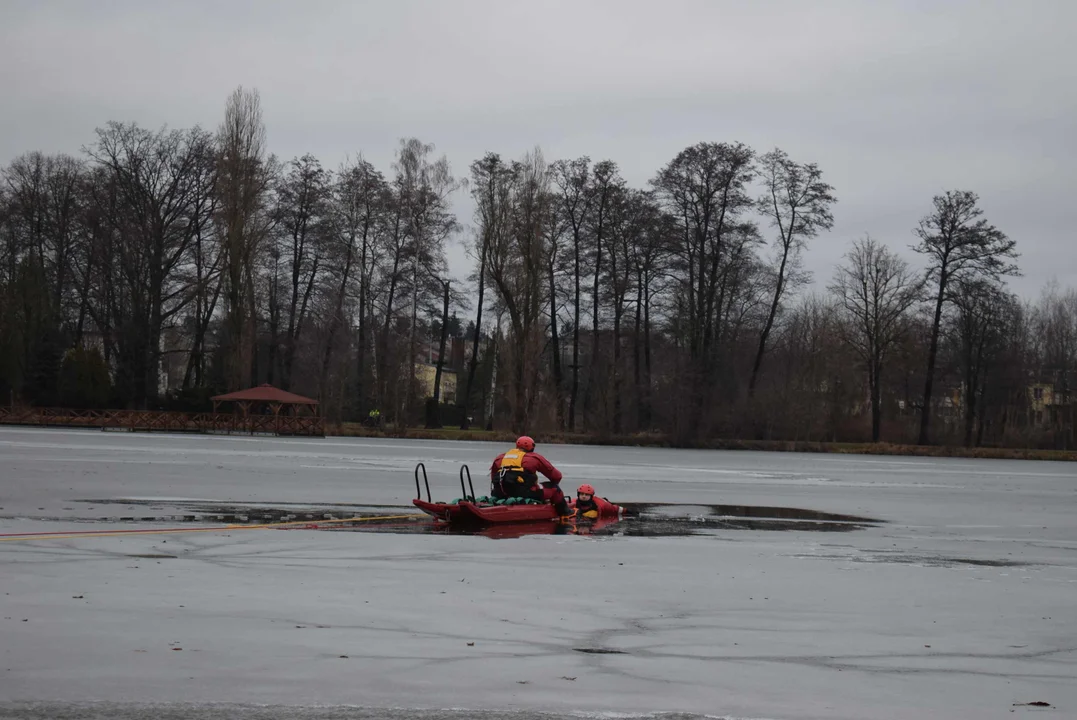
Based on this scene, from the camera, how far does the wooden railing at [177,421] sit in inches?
2488

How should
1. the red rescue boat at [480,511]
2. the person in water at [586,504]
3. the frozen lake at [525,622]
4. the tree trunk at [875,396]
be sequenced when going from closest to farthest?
the frozen lake at [525,622] → the red rescue boat at [480,511] → the person in water at [586,504] → the tree trunk at [875,396]

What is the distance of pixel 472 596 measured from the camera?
1002 cm

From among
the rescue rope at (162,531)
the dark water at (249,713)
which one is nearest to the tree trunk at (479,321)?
the rescue rope at (162,531)

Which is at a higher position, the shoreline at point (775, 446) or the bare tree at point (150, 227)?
the bare tree at point (150, 227)

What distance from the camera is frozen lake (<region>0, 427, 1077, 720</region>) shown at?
630cm

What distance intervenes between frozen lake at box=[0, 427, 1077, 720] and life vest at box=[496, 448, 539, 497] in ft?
7.77

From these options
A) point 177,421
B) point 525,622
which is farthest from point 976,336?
point 525,622

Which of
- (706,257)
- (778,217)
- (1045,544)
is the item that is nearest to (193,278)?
(706,257)

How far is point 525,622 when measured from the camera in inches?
347

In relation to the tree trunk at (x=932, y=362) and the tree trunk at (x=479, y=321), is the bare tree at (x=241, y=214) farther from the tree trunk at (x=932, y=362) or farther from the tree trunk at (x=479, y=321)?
the tree trunk at (x=932, y=362)

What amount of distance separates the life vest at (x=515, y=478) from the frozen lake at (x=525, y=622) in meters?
2.37

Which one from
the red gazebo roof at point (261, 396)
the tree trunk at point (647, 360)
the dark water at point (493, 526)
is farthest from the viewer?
the tree trunk at point (647, 360)

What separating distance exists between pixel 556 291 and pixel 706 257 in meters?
9.22

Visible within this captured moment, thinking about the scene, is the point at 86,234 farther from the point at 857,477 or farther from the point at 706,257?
the point at 857,477
